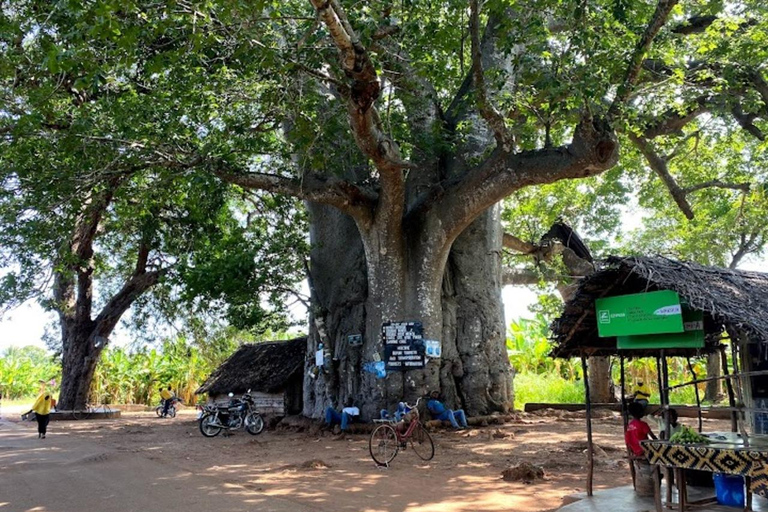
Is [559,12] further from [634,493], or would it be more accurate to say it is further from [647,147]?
[634,493]

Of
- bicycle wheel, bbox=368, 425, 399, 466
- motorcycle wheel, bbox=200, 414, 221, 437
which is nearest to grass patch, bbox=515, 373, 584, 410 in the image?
motorcycle wheel, bbox=200, 414, 221, 437

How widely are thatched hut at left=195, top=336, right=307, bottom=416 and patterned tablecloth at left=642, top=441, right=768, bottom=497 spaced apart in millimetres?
10908

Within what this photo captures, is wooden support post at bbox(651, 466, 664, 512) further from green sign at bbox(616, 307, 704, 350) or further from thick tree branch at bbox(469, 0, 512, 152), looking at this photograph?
thick tree branch at bbox(469, 0, 512, 152)

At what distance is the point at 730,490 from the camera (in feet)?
17.8

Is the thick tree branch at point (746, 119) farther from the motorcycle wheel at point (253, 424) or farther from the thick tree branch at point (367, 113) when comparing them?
the motorcycle wheel at point (253, 424)

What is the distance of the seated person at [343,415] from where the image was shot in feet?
37.8

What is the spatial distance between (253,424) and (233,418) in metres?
0.67

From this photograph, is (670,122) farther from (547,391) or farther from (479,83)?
(547,391)

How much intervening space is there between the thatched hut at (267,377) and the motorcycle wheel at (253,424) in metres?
1.27

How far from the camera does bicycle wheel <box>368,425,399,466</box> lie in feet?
28.6

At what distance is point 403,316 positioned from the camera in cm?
1195

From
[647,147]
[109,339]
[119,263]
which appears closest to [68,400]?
[109,339]

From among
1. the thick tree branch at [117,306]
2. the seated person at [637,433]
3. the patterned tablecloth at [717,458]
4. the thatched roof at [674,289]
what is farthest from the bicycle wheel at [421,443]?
the thick tree branch at [117,306]

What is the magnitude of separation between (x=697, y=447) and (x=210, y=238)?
1241cm
